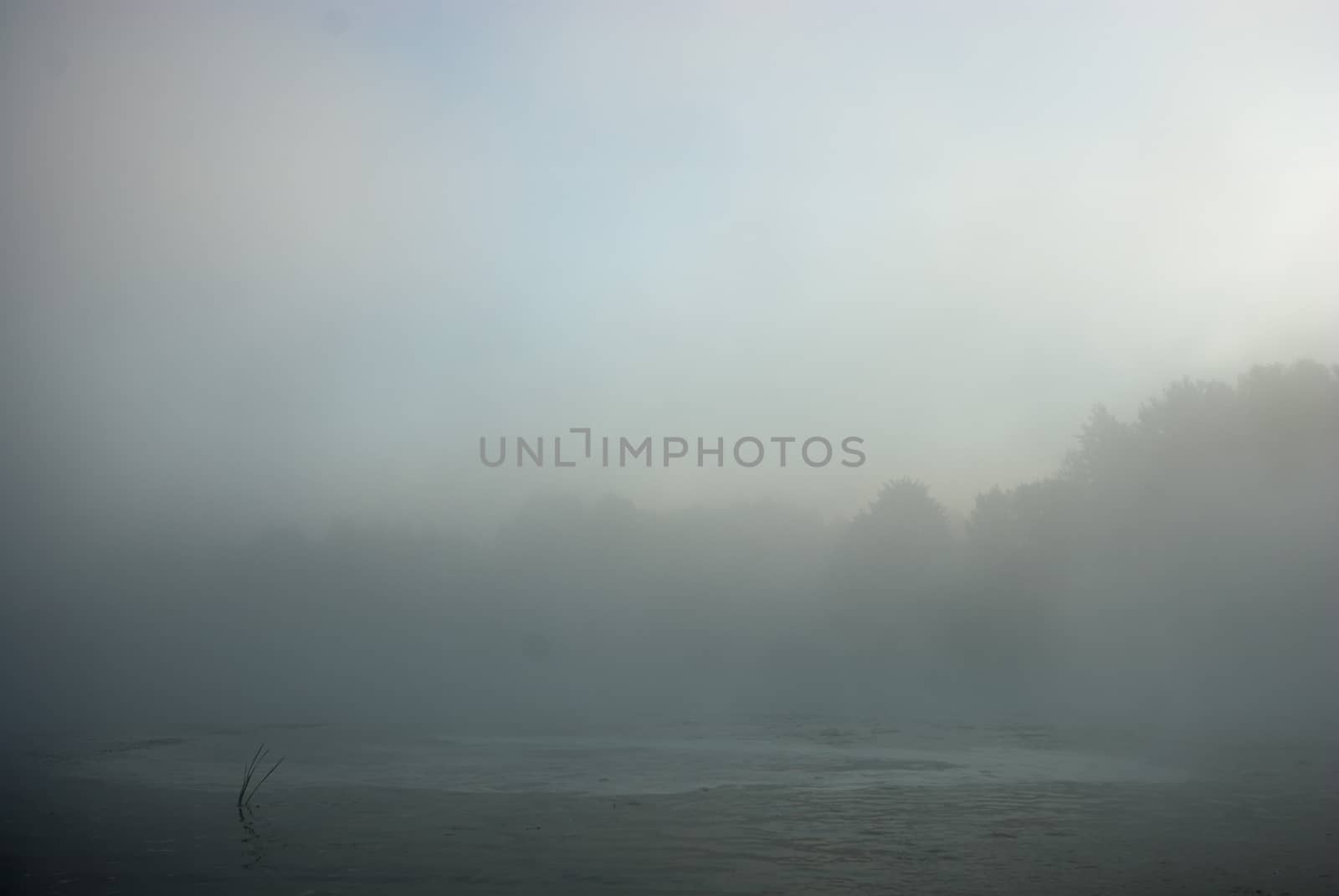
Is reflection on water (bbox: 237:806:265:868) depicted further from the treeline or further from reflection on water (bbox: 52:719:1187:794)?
the treeline

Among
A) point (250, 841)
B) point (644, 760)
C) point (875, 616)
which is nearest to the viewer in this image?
point (250, 841)

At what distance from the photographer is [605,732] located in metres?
51.2

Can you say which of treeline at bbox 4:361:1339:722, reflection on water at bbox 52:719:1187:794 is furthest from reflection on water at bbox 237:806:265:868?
treeline at bbox 4:361:1339:722

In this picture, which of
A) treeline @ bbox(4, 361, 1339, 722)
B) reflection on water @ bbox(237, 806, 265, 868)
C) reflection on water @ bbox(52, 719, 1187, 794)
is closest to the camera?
reflection on water @ bbox(237, 806, 265, 868)

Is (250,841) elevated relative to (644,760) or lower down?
elevated

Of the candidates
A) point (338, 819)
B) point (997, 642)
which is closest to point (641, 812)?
point (338, 819)

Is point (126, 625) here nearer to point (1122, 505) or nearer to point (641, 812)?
point (1122, 505)

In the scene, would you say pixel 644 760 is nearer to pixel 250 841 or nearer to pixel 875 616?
pixel 250 841

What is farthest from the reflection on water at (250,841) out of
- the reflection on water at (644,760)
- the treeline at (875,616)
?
the treeline at (875,616)

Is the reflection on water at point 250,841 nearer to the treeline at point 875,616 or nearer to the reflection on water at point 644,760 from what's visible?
the reflection on water at point 644,760

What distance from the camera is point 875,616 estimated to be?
112 meters

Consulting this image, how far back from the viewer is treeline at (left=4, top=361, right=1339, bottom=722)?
7294cm

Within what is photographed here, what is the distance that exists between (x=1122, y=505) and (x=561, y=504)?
77555 millimetres

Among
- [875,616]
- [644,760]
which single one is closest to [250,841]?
[644,760]
